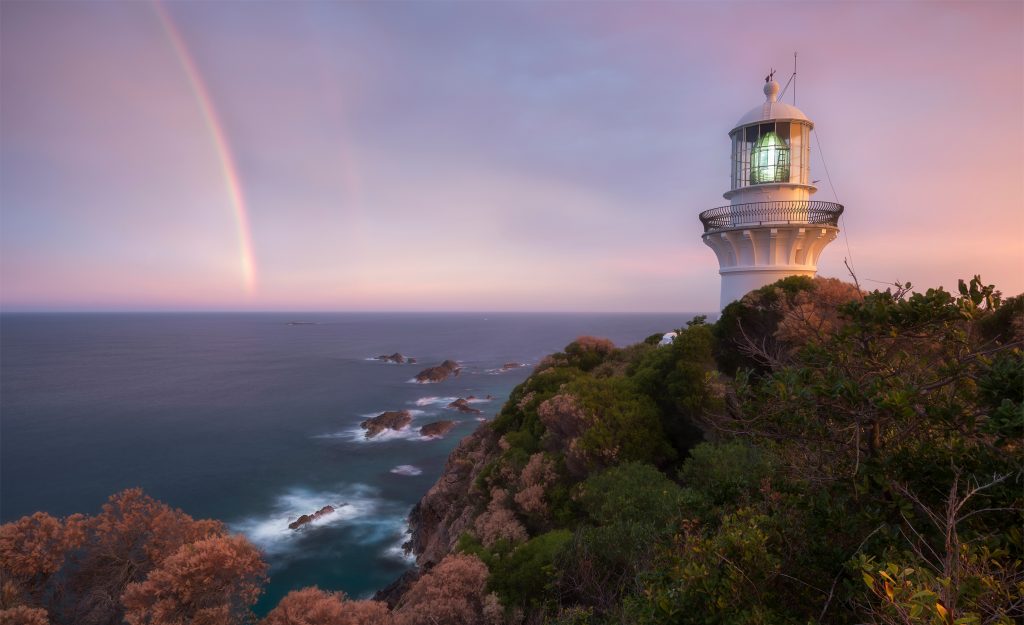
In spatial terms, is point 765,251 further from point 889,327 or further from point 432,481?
point 432,481

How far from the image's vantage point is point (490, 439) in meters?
21.2

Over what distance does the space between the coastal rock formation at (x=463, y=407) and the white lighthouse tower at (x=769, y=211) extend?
36117mm

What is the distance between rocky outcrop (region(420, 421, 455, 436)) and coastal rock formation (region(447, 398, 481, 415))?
560 cm

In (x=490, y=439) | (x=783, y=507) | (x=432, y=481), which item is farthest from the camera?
(x=432, y=481)

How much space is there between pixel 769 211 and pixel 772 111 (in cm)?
367

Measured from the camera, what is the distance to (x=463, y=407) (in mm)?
49938

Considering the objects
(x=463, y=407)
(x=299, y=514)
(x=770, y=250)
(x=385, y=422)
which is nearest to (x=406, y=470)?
(x=299, y=514)

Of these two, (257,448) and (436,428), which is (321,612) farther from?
(257,448)

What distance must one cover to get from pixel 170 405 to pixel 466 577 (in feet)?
204

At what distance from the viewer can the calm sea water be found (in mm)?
25594

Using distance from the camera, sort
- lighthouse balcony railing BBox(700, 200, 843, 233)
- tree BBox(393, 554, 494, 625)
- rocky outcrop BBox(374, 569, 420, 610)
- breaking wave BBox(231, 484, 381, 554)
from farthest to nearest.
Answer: breaking wave BBox(231, 484, 381, 554) < rocky outcrop BBox(374, 569, 420, 610) < lighthouse balcony railing BBox(700, 200, 843, 233) < tree BBox(393, 554, 494, 625)

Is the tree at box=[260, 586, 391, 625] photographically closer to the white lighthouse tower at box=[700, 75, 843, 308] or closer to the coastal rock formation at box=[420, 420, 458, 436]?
the white lighthouse tower at box=[700, 75, 843, 308]

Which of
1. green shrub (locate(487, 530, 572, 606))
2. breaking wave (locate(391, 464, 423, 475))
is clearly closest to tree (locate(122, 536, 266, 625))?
green shrub (locate(487, 530, 572, 606))

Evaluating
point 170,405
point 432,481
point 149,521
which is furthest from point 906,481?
point 170,405
